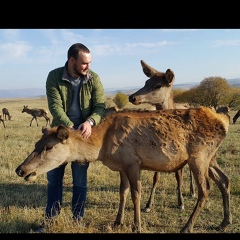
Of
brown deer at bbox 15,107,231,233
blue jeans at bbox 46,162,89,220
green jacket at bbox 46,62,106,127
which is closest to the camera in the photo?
brown deer at bbox 15,107,231,233

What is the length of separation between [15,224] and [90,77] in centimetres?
319

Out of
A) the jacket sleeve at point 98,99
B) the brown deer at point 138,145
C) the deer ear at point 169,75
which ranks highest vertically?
the deer ear at point 169,75

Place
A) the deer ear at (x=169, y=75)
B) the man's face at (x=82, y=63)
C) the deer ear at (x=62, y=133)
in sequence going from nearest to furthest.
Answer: the deer ear at (x=62, y=133), the man's face at (x=82, y=63), the deer ear at (x=169, y=75)

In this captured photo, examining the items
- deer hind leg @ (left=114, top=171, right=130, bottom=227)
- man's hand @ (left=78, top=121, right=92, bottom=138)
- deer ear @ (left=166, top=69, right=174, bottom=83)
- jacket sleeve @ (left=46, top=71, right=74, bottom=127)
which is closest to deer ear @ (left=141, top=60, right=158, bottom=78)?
deer ear @ (left=166, top=69, right=174, bottom=83)

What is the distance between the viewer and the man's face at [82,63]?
5395 mm

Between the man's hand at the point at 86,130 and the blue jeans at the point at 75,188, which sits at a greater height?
the man's hand at the point at 86,130

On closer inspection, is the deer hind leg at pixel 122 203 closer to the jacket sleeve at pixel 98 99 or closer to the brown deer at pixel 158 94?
the brown deer at pixel 158 94

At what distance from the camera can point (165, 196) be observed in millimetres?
7922

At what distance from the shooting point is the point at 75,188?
6.12m

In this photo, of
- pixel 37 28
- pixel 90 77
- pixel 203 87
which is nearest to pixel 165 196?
pixel 90 77

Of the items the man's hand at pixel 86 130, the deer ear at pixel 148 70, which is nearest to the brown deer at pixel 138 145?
the man's hand at pixel 86 130

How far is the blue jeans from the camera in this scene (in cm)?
599

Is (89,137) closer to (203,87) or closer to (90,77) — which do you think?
(90,77)

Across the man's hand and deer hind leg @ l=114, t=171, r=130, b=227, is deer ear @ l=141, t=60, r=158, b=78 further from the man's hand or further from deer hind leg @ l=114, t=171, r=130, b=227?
the man's hand
